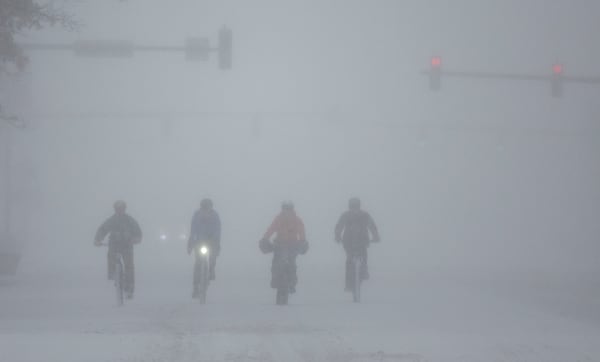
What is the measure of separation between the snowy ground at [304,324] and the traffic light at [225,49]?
441cm

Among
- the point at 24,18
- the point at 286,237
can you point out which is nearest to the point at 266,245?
the point at 286,237

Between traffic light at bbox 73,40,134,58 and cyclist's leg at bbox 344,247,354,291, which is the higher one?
traffic light at bbox 73,40,134,58

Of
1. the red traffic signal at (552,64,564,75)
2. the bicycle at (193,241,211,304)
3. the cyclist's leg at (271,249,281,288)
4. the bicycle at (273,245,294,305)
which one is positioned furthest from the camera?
the red traffic signal at (552,64,564,75)

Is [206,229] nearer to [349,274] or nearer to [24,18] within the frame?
[349,274]

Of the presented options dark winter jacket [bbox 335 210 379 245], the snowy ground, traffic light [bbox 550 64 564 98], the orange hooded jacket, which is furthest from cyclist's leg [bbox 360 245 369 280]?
traffic light [bbox 550 64 564 98]

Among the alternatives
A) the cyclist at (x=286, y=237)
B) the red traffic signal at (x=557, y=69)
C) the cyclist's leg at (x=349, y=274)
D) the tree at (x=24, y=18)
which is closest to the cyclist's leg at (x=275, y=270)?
the cyclist at (x=286, y=237)

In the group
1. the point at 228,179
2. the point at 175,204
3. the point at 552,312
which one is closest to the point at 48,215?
the point at 175,204

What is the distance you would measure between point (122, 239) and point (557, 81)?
13.2 meters

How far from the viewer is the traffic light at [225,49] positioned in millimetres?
23938

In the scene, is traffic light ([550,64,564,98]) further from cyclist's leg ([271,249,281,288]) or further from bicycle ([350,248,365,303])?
cyclist's leg ([271,249,281,288])

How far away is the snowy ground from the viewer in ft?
39.7

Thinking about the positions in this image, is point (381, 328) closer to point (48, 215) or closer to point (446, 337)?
point (446, 337)

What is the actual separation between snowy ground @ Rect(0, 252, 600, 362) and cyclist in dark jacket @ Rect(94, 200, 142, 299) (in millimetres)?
491

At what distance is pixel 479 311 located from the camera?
→ 17.5 metres
